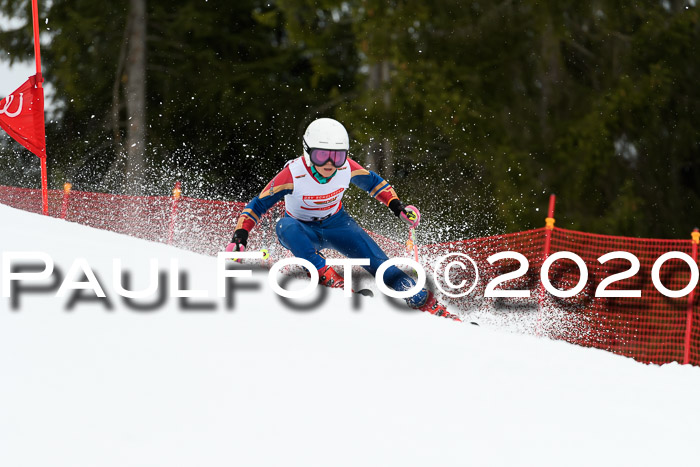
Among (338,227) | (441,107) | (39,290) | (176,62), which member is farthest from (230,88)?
(39,290)

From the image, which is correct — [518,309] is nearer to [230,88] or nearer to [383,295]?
[383,295]

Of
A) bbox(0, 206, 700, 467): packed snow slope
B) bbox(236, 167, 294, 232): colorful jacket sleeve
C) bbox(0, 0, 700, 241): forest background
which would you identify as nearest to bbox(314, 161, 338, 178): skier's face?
bbox(236, 167, 294, 232): colorful jacket sleeve

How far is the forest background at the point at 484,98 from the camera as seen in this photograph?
15625mm

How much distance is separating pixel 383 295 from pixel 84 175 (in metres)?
15.9

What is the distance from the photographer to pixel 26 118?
420 inches

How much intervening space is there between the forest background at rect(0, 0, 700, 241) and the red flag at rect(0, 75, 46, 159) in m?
6.61

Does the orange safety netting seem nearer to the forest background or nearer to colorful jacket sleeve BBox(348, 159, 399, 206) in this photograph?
colorful jacket sleeve BBox(348, 159, 399, 206)

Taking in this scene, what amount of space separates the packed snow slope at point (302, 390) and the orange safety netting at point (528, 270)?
365 cm

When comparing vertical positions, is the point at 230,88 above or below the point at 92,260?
above

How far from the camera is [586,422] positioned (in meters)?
4.50

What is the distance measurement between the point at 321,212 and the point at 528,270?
4.07 m

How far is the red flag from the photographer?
34.7 ft

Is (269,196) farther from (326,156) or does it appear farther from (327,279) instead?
(327,279)

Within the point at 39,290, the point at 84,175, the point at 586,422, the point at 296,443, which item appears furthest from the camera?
the point at 84,175
